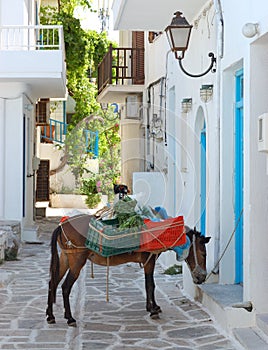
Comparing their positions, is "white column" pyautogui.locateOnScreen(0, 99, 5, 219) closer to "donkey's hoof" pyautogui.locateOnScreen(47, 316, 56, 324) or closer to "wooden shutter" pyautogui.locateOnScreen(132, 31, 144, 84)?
"wooden shutter" pyautogui.locateOnScreen(132, 31, 144, 84)

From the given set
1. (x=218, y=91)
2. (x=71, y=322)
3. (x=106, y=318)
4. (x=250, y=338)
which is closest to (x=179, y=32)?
(x=218, y=91)

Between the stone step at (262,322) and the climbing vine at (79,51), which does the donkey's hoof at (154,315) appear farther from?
the climbing vine at (79,51)

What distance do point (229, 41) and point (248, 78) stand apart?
1.27 meters

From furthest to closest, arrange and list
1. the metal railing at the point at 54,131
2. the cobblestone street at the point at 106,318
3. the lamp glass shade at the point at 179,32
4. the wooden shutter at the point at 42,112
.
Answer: the metal railing at the point at 54,131
the wooden shutter at the point at 42,112
the lamp glass shade at the point at 179,32
the cobblestone street at the point at 106,318

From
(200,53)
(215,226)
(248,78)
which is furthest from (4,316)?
(200,53)

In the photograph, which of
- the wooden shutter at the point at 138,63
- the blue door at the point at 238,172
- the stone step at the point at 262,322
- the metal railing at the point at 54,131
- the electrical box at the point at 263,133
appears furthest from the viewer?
the metal railing at the point at 54,131

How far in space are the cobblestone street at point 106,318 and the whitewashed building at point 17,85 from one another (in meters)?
4.16

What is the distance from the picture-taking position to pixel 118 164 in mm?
8602

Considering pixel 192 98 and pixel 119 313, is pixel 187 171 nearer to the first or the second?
pixel 192 98

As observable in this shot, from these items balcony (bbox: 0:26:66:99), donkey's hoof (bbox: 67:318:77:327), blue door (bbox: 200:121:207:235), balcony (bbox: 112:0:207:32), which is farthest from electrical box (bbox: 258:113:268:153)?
balcony (bbox: 0:26:66:99)

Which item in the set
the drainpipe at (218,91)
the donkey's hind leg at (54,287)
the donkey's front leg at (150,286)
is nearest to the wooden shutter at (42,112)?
the drainpipe at (218,91)

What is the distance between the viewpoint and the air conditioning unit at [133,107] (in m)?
18.7

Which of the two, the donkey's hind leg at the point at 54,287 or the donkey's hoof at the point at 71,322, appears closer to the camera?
the donkey's hoof at the point at 71,322

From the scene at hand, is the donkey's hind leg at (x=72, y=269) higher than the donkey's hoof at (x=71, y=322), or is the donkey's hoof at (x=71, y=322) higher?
the donkey's hind leg at (x=72, y=269)
